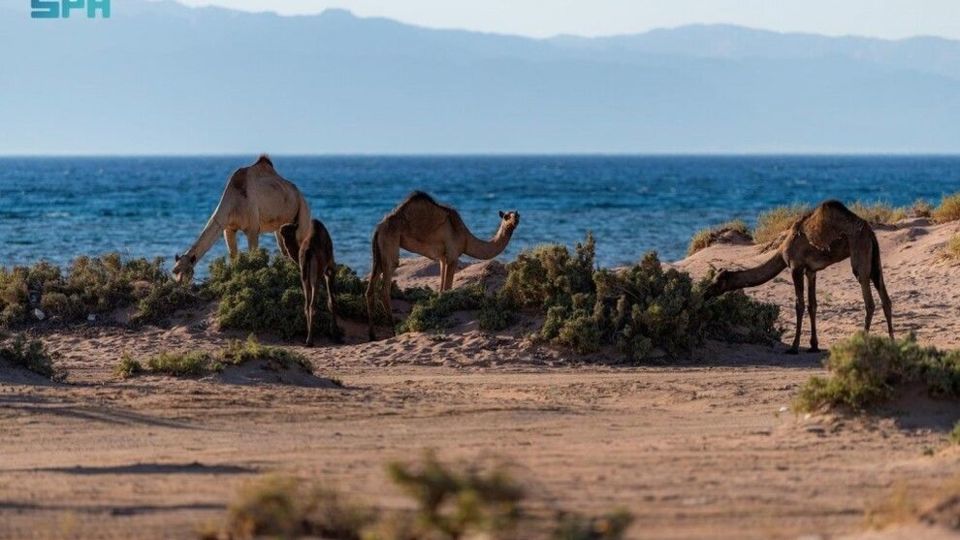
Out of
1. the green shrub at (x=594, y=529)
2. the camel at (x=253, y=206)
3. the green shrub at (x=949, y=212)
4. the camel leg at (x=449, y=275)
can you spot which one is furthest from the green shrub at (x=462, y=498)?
the green shrub at (x=949, y=212)

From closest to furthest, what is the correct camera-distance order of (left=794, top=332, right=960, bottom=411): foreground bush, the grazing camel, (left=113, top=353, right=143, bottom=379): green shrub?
(left=794, top=332, right=960, bottom=411): foreground bush, (left=113, top=353, right=143, bottom=379): green shrub, the grazing camel

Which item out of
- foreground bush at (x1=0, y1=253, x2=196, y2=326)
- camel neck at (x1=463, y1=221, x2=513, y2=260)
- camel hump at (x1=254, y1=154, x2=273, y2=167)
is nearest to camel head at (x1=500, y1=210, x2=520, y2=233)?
camel neck at (x1=463, y1=221, x2=513, y2=260)

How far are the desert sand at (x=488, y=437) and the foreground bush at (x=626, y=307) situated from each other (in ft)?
1.02

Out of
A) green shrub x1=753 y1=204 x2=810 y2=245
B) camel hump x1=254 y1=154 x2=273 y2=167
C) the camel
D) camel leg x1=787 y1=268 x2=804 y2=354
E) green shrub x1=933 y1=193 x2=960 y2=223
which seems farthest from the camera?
green shrub x1=933 y1=193 x2=960 y2=223

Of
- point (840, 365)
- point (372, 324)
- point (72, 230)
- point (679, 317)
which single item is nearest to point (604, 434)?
point (840, 365)

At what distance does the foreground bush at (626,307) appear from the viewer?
48.8 feet

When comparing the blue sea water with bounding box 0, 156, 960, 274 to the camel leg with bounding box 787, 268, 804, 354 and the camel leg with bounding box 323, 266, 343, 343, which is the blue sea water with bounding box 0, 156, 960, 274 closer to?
the camel leg with bounding box 323, 266, 343, 343

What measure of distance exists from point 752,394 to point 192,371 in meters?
4.50

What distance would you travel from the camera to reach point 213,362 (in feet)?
41.3

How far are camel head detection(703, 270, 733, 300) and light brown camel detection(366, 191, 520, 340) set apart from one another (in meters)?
3.24

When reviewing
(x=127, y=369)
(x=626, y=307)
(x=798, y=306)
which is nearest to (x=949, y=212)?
(x=798, y=306)

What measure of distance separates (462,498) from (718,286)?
9.56 meters

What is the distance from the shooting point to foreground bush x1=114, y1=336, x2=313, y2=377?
1252cm

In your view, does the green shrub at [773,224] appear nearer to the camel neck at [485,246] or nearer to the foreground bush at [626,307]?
the camel neck at [485,246]
